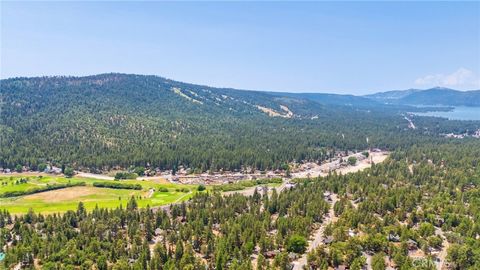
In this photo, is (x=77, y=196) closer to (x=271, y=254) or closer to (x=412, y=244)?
(x=271, y=254)

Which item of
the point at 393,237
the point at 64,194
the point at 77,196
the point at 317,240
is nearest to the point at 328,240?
the point at 317,240

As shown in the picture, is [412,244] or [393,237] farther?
[393,237]

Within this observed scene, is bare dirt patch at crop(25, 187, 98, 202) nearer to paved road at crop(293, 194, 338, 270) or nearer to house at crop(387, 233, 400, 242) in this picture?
paved road at crop(293, 194, 338, 270)

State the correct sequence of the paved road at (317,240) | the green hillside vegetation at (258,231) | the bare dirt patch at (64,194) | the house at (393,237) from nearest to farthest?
1. the green hillside vegetation at (258,231)
2. the paved road at (317,240)
3. the house at (393,237)
4. the bare dirt patch at (64,194)

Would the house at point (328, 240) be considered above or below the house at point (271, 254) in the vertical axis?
above

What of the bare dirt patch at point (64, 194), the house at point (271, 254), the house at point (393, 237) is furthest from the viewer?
the bare dirt patch at point (64, 194)

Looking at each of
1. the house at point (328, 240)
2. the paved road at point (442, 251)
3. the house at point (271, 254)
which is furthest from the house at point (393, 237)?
the house at point (271, 254)

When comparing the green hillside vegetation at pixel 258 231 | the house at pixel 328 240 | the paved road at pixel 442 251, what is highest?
the green hillside vegetation at pixel 258 231

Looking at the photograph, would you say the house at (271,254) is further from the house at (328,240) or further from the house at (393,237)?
the house at (393,237)

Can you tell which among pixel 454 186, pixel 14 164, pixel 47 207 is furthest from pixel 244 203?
pixel 14 164
